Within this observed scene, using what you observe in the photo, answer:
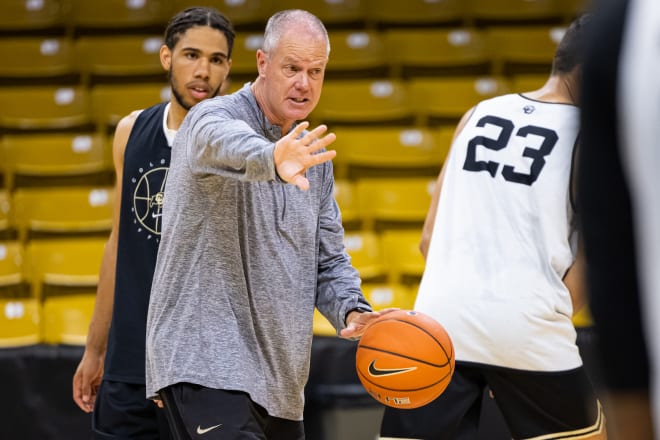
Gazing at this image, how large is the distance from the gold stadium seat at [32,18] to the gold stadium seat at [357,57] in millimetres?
2317

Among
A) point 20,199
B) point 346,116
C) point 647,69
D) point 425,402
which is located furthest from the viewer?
point 346,116

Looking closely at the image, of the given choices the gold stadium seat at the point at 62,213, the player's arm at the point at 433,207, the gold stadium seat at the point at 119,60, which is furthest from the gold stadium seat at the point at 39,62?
the player's arm at the point at 433,207

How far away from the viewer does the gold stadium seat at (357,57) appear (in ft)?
27.4

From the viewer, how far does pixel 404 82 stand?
8.36 meters

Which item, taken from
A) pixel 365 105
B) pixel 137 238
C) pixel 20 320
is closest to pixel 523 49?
pixel 365 105

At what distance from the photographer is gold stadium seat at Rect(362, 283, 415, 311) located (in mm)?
5801

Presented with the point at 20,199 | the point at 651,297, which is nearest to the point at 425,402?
the point at 651,297

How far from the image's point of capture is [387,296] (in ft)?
19.1

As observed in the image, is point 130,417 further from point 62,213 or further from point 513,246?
point 62,213

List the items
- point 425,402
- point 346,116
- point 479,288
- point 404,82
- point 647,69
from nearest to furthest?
point 647,69, point 425,402, point 479,288, point 346,116, point 404,82

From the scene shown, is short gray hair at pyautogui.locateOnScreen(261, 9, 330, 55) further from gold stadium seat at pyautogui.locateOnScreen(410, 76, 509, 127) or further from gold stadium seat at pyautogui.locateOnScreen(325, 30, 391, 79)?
gold stadium seat at pyautogui.locateOnScreen(325, 30, 391, 79)

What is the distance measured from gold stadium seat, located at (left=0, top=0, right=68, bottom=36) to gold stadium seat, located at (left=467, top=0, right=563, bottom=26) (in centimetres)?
356

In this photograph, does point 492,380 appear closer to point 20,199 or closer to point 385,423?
point 385,423

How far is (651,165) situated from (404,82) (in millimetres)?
7365
